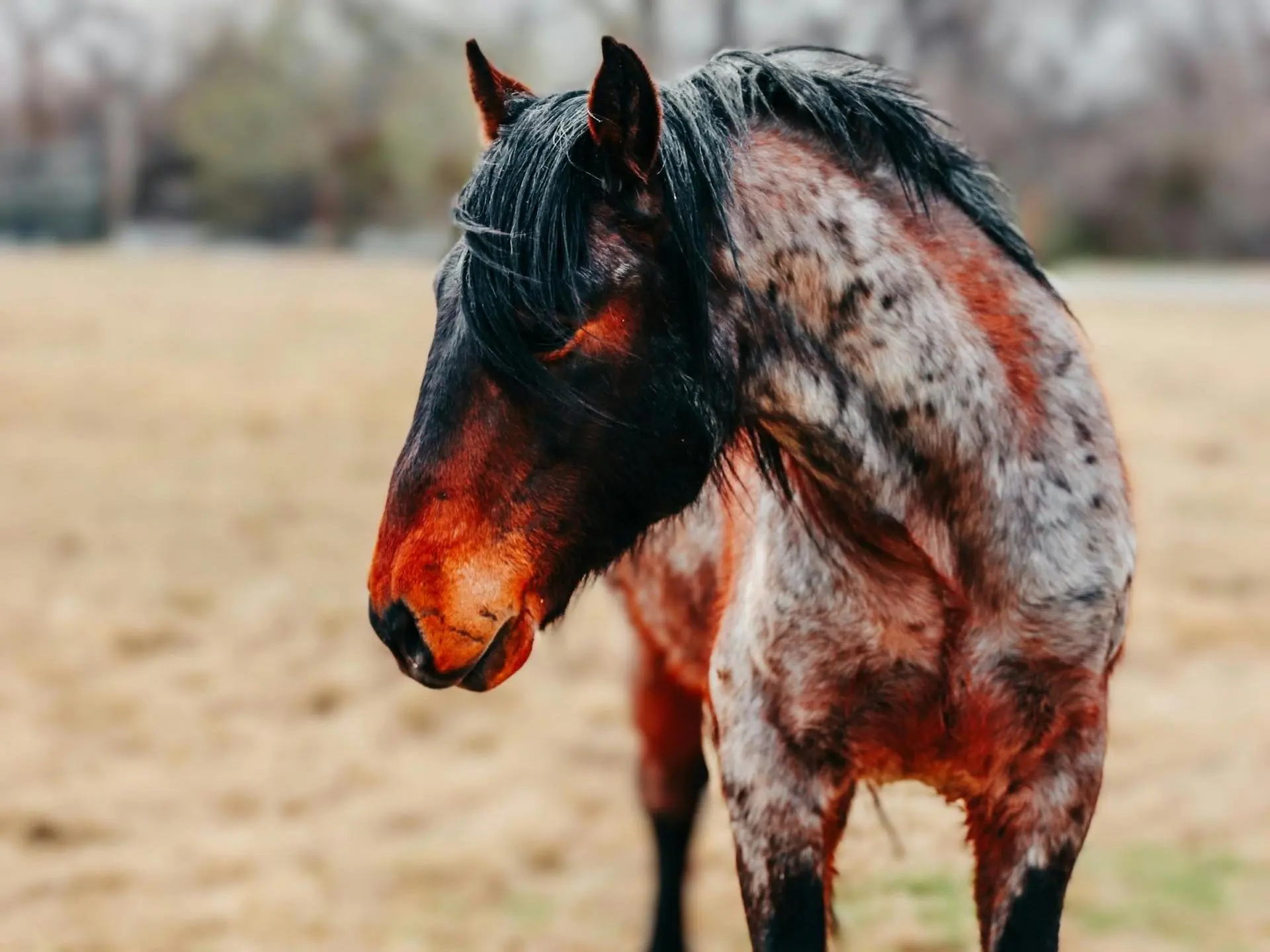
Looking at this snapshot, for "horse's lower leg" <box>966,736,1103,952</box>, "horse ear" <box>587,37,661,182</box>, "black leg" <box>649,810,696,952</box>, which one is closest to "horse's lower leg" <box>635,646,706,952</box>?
"black leg" <box>649,810,696,952</box>

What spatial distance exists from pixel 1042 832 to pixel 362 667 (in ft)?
16.0

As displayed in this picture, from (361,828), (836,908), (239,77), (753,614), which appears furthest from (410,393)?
(239,77)

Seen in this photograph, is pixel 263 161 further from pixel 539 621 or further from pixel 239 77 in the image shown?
pixel 539 621

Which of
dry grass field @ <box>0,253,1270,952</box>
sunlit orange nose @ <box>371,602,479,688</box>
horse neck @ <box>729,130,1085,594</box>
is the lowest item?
dry grass field @ <box>0,253,1270,952</box>

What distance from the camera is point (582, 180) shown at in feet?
6.19

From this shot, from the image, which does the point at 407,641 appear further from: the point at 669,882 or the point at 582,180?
the point at 669,882

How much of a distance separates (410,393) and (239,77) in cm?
1814

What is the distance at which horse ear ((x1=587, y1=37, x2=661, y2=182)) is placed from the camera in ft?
5.84

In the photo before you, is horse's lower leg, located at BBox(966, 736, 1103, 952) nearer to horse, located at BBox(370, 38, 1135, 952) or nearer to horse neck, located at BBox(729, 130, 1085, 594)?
horse, located at BBox(370, 38, 1135, 952)

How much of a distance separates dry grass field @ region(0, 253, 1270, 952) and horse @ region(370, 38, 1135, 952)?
0.72 meters

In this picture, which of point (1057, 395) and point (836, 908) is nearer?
Result: point (1057, 395)

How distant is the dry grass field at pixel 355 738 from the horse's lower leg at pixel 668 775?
0.25m

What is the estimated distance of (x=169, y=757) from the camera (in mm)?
5715

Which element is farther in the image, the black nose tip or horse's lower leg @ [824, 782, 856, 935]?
horse's lower leg @ [824, 782, 856, 935]
